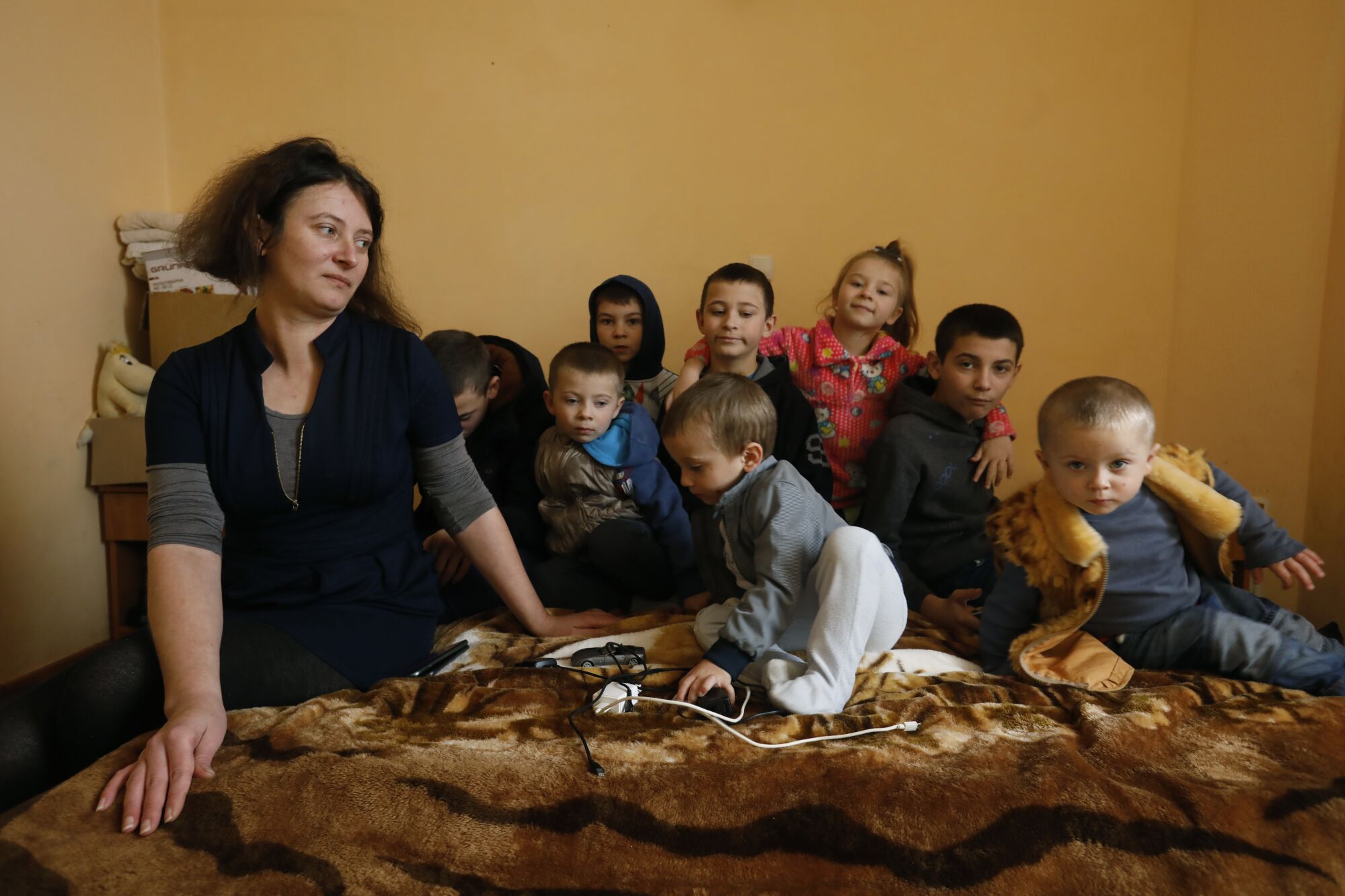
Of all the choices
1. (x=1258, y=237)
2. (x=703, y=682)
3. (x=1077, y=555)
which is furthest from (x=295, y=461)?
(x=1258, y=237)

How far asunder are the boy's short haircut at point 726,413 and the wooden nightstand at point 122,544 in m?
1.83

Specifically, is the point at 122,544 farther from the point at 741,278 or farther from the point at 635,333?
the point at 741,278

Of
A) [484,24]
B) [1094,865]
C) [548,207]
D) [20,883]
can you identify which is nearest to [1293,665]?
[1094,865]

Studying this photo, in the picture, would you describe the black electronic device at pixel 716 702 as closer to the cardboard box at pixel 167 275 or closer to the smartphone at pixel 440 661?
the smartphone at pixel 440 661

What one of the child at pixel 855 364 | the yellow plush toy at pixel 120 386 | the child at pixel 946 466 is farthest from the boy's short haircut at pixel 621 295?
the yellow plush toy at pixel 120 386

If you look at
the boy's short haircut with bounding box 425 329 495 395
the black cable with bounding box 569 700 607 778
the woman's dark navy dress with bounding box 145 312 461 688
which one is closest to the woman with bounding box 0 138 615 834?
the woman's dark navy dress with bounding box 145 312 461 688

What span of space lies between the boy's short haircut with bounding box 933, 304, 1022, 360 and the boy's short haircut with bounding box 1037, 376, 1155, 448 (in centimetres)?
52

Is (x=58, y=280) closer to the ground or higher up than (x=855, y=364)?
higher up

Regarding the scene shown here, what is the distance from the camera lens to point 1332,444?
2152 millimetres

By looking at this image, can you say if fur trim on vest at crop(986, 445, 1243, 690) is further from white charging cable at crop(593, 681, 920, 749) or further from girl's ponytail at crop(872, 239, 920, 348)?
girl's ponytail at crop(872, 239, 920, 348)

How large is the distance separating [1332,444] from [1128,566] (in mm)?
1017

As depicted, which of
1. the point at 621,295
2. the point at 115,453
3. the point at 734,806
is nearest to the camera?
the point at 734,806

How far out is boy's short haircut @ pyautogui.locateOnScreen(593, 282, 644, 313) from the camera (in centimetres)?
239

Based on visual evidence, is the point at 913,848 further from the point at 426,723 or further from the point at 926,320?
the point at 926,320
